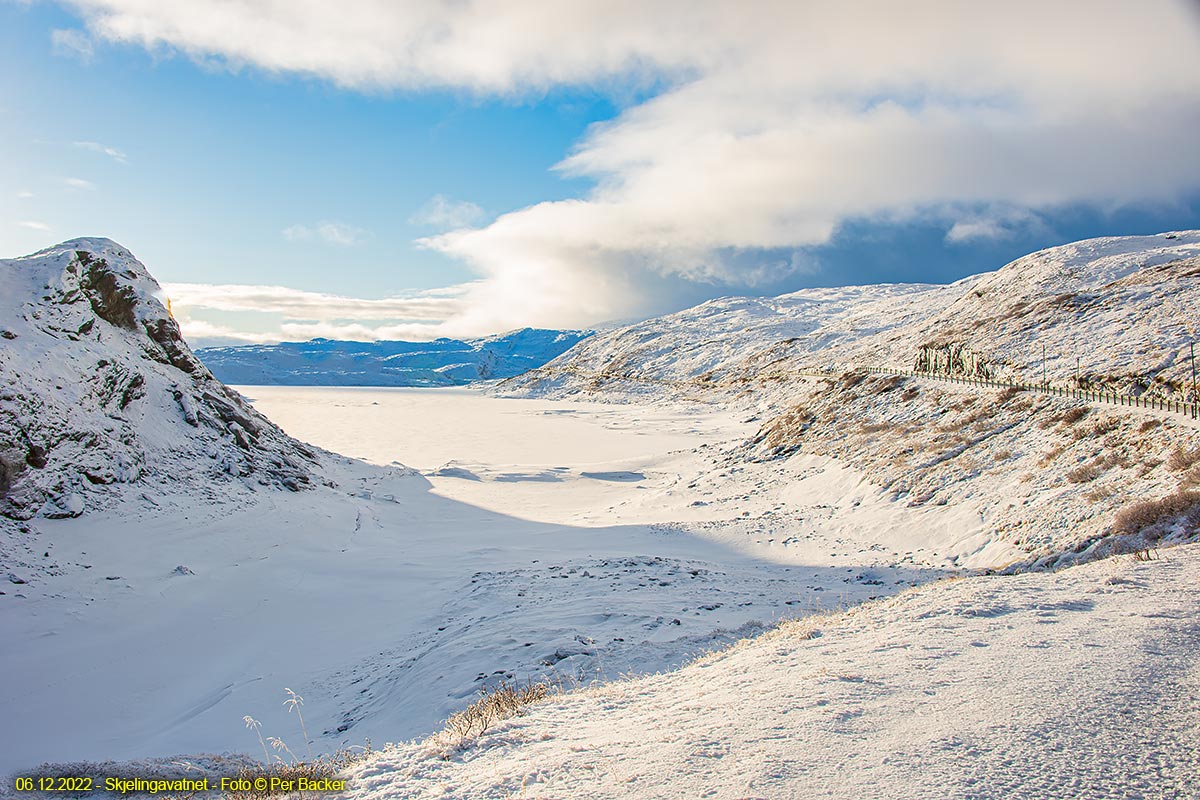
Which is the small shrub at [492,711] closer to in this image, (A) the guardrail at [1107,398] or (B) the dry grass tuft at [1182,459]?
(B) the dry grass tuft at [1182,459]

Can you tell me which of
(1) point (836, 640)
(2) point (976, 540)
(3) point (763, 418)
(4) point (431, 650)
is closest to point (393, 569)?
(4) point (431, 650)

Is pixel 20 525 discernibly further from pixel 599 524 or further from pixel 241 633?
pixel 599 524

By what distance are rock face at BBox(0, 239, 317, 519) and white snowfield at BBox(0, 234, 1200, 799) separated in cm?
11

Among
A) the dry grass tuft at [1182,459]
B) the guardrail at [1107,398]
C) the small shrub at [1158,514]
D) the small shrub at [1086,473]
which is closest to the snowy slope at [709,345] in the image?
the guardrail at [1107,398]

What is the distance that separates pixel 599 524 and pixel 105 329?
19206 mm

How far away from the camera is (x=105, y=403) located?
1973cm

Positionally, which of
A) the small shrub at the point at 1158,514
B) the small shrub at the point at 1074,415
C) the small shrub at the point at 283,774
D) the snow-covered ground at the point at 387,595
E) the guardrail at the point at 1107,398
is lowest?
the snow-covered ground at the point at 387,595

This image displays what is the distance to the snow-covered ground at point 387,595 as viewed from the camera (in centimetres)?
947

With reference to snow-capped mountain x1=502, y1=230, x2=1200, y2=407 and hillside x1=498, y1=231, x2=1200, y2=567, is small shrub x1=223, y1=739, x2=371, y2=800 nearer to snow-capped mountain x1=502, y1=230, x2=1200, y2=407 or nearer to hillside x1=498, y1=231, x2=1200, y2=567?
hillside x1=498, y1=231, x2=1200, y2=567

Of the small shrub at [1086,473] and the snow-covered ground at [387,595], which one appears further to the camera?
the small shrub at [1086,473]

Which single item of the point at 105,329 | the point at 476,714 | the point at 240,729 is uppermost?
the point at 105,329

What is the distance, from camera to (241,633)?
13.1m

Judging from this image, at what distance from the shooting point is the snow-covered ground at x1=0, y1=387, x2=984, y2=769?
947cm

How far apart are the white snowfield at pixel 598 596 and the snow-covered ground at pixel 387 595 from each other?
94 millimetres
